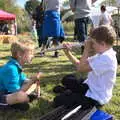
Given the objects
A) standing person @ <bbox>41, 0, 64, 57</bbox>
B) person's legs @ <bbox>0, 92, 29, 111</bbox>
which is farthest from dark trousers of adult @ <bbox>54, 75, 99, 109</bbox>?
standing person @ <bbox>41, 0, 64, 57</bbox>

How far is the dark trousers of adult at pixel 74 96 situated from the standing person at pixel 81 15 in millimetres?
4204

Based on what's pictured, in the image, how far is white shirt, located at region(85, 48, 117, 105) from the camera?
4320mm

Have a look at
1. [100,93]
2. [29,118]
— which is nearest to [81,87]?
[100,93]

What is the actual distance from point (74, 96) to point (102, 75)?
0.37 m

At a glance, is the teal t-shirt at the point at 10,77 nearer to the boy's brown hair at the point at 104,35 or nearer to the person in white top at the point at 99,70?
the person in white top at the point at 99,70

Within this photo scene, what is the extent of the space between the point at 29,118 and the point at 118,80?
2.32 meters

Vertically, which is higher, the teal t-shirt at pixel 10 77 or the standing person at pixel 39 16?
the standing person at pixel 39 16

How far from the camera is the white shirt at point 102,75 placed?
4320 millimetres

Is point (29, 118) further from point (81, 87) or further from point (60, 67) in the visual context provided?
point (60, 67)

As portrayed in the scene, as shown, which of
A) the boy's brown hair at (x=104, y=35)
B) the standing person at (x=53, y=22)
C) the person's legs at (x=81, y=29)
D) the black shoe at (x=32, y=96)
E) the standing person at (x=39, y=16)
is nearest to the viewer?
the boy's brown hair at (x=104, y=35)

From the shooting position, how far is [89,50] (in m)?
4.66

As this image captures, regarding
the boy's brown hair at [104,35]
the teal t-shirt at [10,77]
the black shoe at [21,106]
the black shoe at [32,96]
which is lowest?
the black shoe at [21,106]

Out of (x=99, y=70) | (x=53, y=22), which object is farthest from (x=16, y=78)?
A: (x=53, y=22)

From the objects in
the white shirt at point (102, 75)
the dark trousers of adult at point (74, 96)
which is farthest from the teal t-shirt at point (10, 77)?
the white shirt at point (102, 75)
